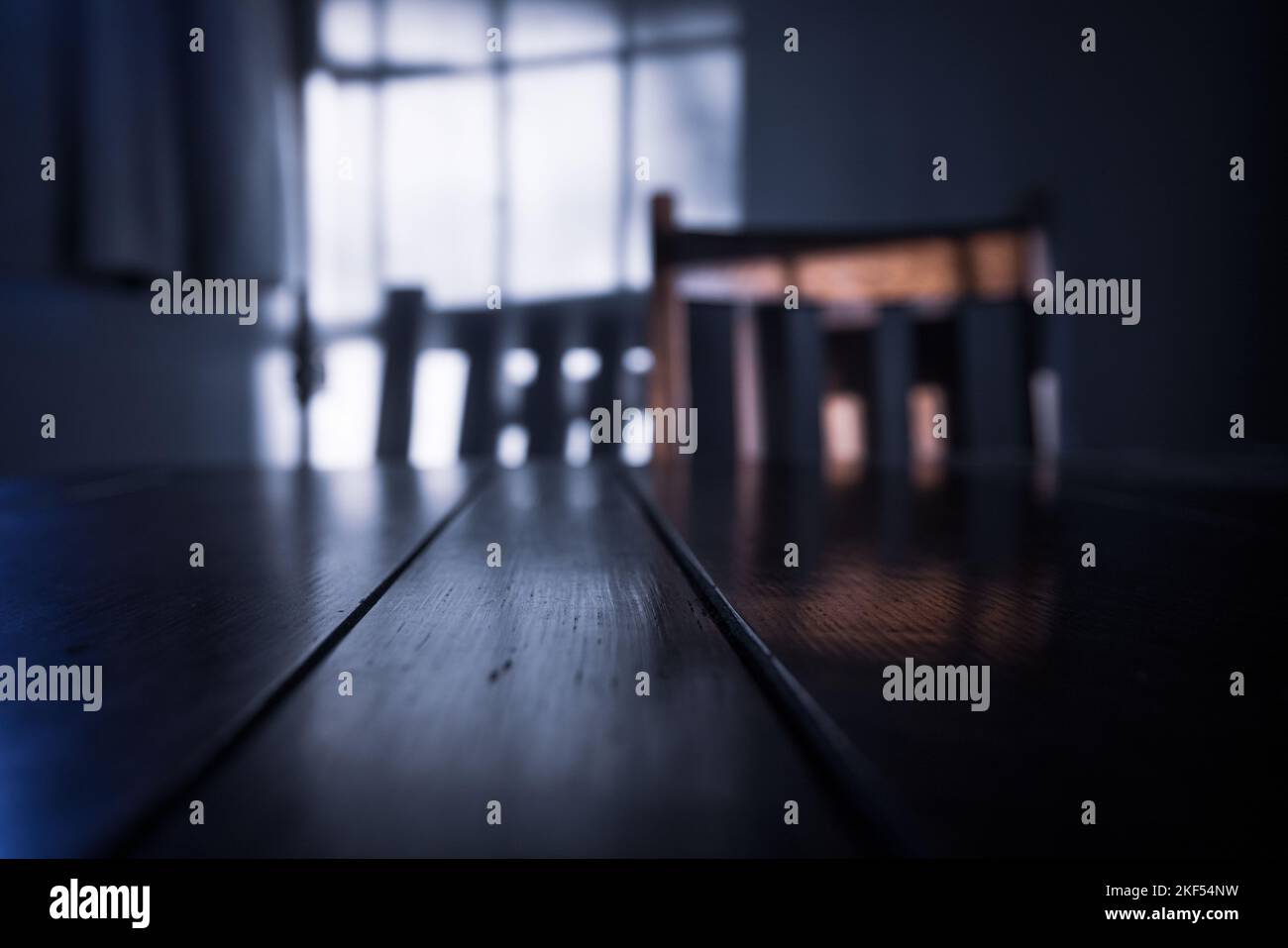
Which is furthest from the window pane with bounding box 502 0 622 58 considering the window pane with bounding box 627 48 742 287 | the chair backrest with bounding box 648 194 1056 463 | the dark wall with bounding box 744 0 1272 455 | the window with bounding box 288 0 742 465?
the chair backrest with bounding box 648 194 1056 463

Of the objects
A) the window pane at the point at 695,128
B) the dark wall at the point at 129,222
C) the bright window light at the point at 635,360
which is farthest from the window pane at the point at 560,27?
the bright window light at the point at 635,360

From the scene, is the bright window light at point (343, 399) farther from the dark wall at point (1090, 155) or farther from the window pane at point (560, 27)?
the dark wall at point (1090, 155)

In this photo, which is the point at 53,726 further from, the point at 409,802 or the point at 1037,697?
the point at 1037,697

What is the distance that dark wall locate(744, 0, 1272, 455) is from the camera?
93.4 inches

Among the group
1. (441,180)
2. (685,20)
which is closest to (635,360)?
(441,180)

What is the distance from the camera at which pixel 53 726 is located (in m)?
0.20

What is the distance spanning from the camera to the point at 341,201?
2967 millimetres

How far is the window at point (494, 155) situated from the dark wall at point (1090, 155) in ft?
0.80

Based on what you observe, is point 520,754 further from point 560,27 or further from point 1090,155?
point 560,27

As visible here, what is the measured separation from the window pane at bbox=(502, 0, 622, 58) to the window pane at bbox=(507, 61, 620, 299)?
0.07m

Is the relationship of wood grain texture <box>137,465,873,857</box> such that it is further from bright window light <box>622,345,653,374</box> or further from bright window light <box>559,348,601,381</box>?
bright window light <box>622,345,653,374</box>

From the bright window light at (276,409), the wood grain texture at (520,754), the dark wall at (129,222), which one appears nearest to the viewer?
the wood grain texture at (520,754)

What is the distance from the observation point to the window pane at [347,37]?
9.70 feet

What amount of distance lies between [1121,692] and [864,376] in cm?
124
